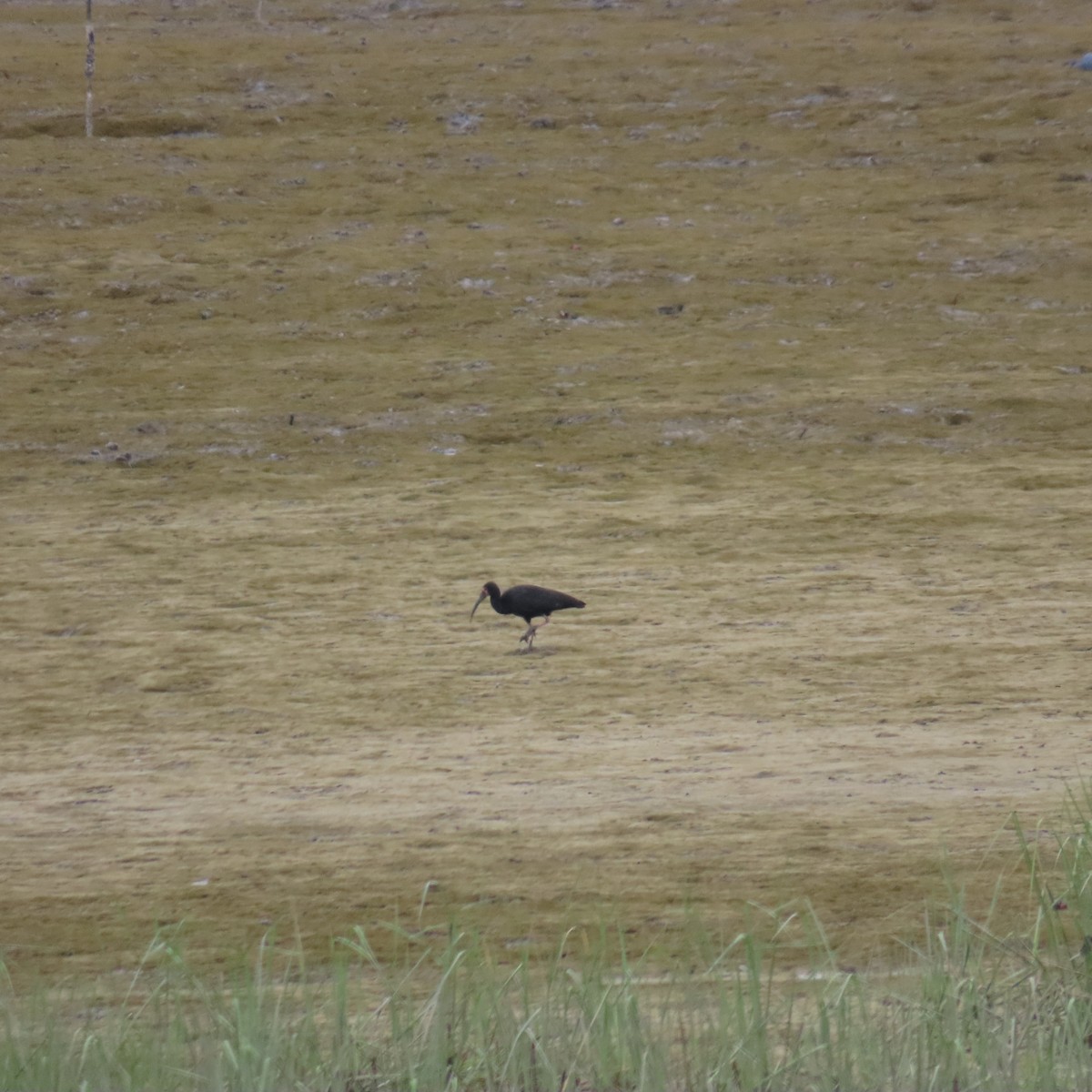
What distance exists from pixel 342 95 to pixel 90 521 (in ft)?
48.4

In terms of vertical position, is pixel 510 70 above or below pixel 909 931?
above

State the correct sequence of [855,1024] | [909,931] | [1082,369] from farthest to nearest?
1. [1082,369]
2. [909,931]
3. [855,1024]

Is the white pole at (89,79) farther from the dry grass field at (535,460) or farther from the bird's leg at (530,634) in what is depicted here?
the bird's leg at (530,634)

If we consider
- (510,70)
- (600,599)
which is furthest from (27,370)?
(510,70)

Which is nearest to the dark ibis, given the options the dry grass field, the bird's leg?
the bird's leg

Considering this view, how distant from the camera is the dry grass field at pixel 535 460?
9070 millimetres

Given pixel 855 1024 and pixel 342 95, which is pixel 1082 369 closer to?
pixel 342 95

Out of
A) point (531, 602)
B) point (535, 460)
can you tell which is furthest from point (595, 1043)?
point (535, 460)

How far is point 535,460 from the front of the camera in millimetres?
19188

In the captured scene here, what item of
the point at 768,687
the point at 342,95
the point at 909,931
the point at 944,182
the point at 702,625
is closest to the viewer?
the point at 909,931

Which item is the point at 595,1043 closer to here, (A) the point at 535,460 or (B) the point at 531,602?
(B) the point at 531,602

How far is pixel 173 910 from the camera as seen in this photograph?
8031 mm

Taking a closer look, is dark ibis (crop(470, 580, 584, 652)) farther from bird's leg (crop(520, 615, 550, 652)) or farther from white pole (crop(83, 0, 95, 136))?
white pole (crop(83, 0, 95, 136))

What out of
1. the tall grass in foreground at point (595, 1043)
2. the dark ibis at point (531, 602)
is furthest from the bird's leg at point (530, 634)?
the tall grass in foreground at point (595, 1043)
